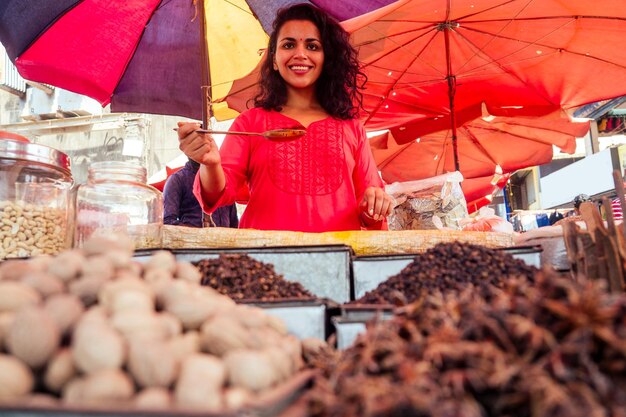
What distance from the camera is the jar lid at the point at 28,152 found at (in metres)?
1.88

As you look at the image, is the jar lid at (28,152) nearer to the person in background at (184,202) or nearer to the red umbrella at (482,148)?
the person in background at (184,202)

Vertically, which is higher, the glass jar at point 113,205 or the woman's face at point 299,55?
the woman's face at point 299,55

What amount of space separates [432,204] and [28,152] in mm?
2558

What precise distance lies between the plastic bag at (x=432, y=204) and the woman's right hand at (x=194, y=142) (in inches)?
82.3

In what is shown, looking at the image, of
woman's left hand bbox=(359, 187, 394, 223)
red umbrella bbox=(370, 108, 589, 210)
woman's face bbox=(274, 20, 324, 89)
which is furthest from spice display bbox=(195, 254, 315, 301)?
red umbrella bbox=(370, 108, 589, 210)

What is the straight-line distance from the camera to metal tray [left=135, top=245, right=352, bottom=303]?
5.10 feet

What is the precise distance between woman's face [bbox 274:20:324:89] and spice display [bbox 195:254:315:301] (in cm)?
112

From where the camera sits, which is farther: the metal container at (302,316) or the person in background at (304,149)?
the person in background at (304,149)

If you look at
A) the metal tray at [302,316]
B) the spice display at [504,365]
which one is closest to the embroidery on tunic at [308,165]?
the metal tray at [302,316]

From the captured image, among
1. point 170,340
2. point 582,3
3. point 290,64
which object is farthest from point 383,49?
point 170,340

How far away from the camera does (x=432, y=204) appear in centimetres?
Result: 356

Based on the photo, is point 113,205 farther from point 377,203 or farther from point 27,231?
point 377,203

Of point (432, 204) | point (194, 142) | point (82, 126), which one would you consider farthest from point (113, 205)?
point (82, 126)

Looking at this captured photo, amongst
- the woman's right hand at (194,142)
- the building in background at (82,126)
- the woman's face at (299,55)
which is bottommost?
the woman's right hand at (194,142)
